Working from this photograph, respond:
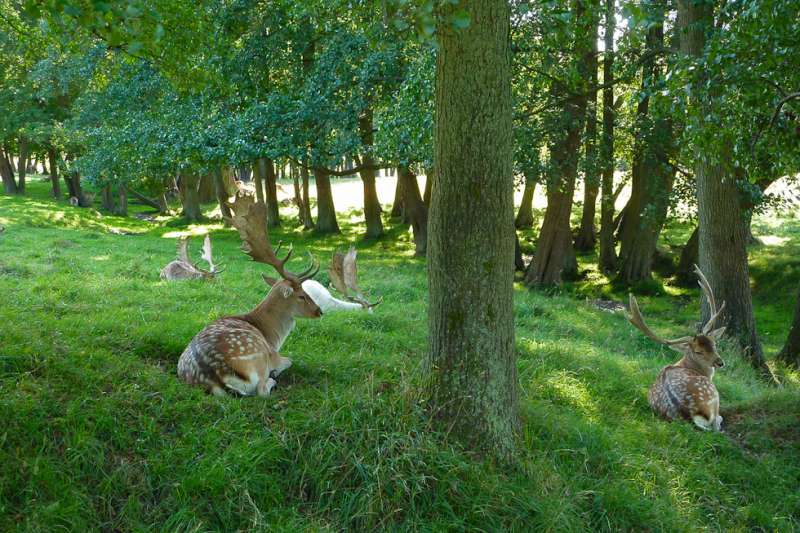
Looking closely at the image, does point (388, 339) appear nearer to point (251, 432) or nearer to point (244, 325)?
point (244, 325)

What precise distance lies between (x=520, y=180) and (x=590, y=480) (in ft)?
39.4

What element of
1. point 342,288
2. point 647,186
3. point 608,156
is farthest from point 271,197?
point 342,288

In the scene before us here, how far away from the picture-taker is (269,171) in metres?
26.0

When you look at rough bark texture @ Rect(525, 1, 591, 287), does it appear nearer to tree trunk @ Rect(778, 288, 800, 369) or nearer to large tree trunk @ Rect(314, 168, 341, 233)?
tree trunk @ Rect(778, 288, 800, 369)

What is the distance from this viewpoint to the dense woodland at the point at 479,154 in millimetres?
4750

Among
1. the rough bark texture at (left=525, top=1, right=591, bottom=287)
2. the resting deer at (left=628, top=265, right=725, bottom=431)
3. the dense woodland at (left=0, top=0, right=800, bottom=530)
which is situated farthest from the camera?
the rough bark texture at (left=525, top=1, right=591, bottom=287)

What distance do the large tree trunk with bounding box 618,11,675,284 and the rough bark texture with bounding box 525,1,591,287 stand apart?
1346 mm

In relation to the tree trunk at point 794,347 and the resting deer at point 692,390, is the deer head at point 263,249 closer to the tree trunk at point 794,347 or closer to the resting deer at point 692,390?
the resting deer at point 692,390

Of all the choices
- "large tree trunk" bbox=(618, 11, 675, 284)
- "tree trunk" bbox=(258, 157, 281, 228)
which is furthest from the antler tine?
"tree trunk" bbox=(258, 157, 281, 228)

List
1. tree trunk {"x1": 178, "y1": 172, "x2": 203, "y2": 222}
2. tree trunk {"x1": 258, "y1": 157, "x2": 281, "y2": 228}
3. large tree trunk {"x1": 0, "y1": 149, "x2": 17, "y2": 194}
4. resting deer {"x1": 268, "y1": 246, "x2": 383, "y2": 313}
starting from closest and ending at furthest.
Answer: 1. resting deer {"x1": 268, "y1": 246, "x2": 383, "y2": 313}
2. tree trunk {"x1": 258, "y1": 157, "x2": 281, "y2": 228}
3. tree trunk {"x1": 178, "y1": 172, "x2": 203, "y2": 222}
4. large tree trunk {"x1": 0, "y1": 149, "x2": 17, "y2": 194}

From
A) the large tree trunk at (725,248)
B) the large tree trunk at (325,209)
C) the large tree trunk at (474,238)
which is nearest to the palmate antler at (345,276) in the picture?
the large tree trunk at (725,248)

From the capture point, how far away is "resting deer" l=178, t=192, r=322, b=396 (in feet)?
17.9

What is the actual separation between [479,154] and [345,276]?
6.10m

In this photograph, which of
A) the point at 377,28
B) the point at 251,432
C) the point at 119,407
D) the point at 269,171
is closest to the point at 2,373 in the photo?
the point at 119,407
